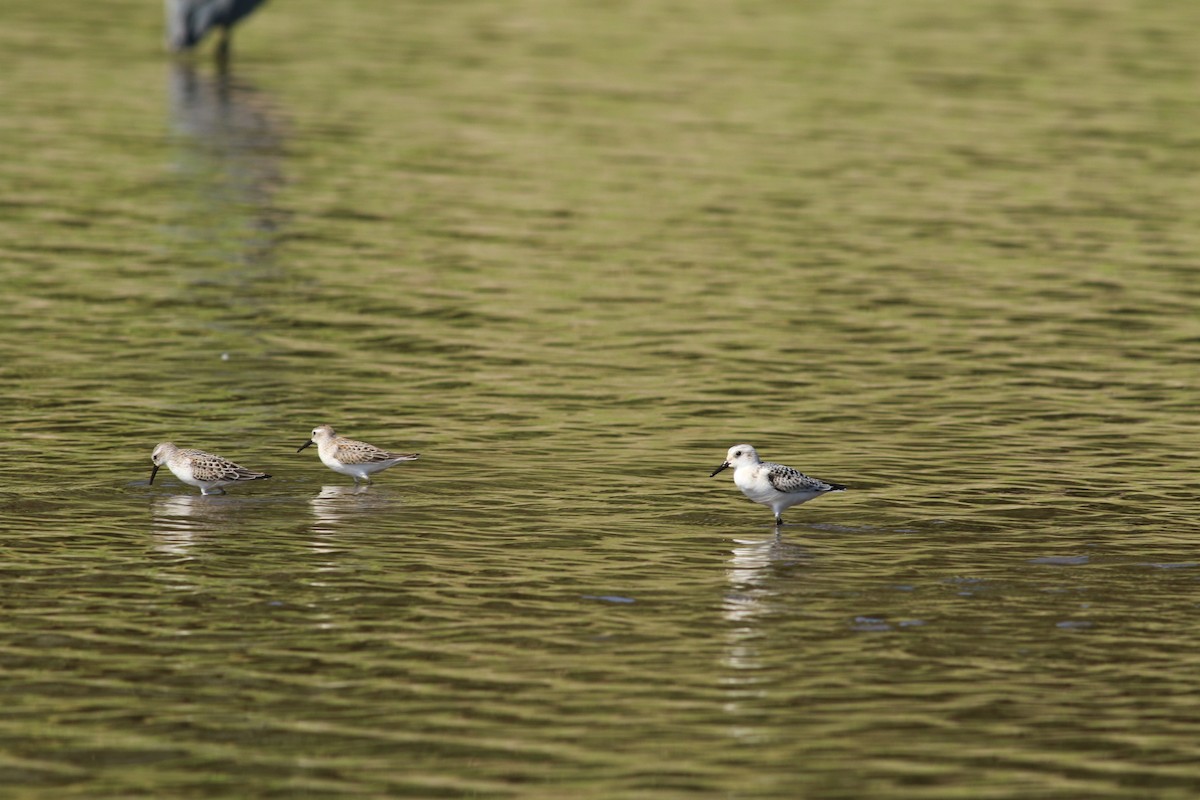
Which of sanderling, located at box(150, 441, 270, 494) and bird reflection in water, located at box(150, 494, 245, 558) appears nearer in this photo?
bird reflection in water, located at box(150, 494, 245, 558)

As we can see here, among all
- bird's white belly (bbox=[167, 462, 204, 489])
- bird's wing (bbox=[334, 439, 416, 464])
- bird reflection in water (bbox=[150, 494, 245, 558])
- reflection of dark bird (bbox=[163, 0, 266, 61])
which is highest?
reflection of dark bird (bbox=[163, 0, 266, 61])

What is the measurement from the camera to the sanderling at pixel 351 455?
20.7 meters

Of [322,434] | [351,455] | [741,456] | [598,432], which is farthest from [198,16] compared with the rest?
[741,456]

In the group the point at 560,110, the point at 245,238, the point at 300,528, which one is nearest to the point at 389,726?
the point at 300,528

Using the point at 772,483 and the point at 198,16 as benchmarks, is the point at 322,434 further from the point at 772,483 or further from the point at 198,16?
the point at 198,16

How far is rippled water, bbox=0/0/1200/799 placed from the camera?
14578 millimetres

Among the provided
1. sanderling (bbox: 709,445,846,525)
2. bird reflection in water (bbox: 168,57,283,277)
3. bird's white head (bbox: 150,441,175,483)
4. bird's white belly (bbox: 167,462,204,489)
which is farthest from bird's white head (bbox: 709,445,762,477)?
bird reflection in water (bbox: 168,57,283,277)

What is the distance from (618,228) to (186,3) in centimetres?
2371

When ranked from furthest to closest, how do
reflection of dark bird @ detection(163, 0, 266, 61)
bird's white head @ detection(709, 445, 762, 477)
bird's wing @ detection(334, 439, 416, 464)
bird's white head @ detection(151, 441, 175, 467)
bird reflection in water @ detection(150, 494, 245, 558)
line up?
reflection of dark bird @ detection(163, 0, 266, 61), bird's wing @ detection(334, 439, 416, 464), bird's white head @ detection(151, 441, 175, 467), bird's white head @ detection(709, 445, 762, 477), bird reflection in water @ detection(150, 494, 245, 558)

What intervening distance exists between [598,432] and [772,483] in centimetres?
482

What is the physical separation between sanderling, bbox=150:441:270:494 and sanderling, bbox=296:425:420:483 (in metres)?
0.76

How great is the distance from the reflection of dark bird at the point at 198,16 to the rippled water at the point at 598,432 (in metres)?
3.22

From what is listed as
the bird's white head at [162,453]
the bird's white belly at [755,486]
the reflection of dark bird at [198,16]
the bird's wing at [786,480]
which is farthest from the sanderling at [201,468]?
the reflection of dark bird at [198,16]

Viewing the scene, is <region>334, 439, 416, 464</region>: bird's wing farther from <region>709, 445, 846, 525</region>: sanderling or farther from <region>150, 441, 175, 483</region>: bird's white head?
<region>709, 445, 846, 525</region>: sanderling
